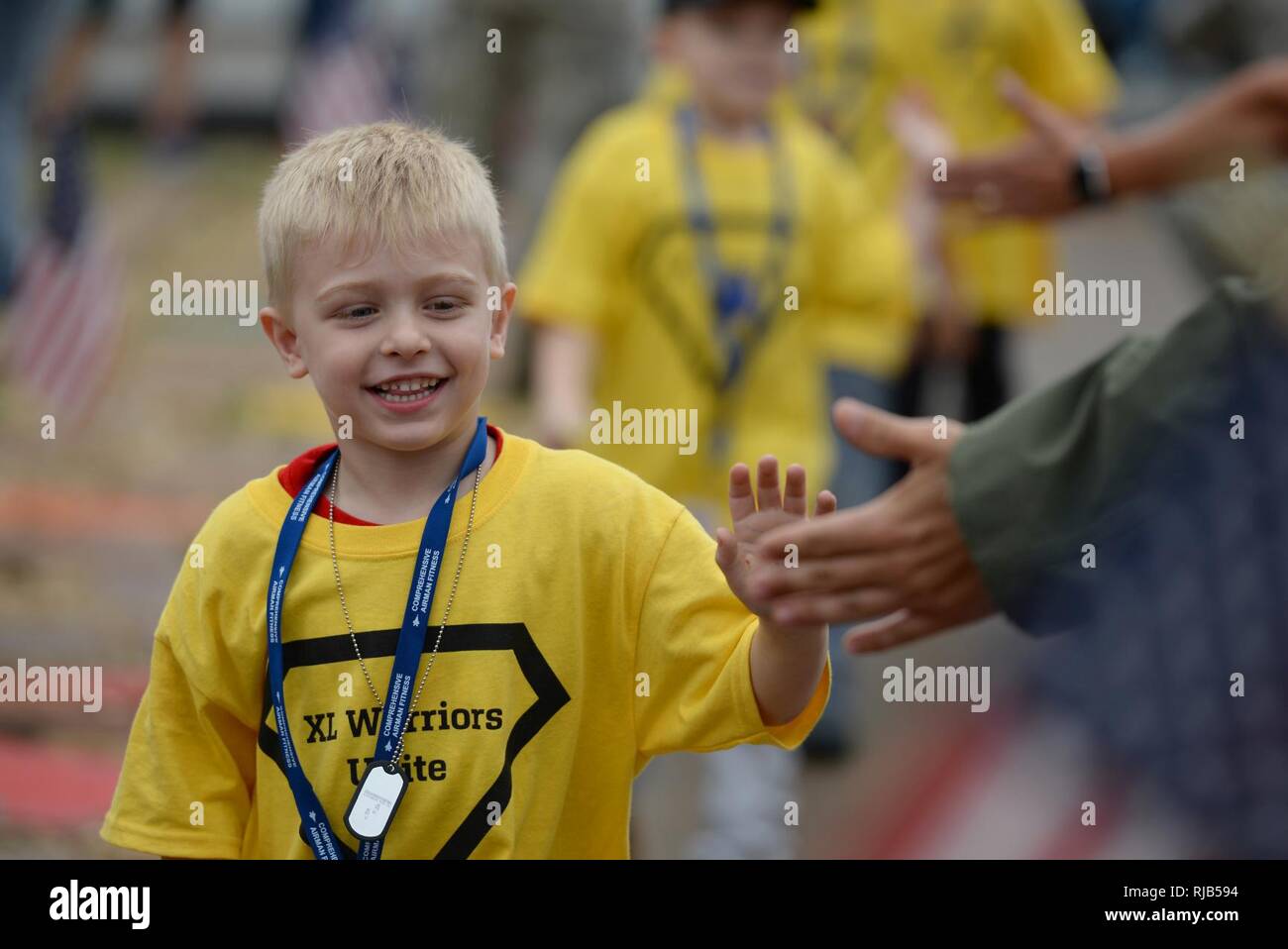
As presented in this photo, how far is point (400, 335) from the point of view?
82.0 inches

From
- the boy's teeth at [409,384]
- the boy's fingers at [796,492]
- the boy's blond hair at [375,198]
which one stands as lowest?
the boy's fingers at [796,492]

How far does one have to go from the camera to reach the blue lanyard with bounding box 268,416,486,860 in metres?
2.09

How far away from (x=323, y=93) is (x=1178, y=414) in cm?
618

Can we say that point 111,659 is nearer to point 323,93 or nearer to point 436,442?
point 436,442

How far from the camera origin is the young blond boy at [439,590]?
83.2 inches

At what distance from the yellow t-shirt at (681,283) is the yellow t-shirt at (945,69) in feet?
4.70

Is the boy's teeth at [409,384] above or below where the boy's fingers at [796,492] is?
above

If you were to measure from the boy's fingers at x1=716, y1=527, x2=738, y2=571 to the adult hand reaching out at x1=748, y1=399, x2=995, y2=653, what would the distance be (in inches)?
13.0

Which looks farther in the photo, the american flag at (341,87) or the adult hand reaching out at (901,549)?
the american flag at (341,87)

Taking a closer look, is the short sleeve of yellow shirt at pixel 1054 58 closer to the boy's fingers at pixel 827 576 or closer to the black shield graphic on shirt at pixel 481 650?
the boy's fingers at pixel 827 576

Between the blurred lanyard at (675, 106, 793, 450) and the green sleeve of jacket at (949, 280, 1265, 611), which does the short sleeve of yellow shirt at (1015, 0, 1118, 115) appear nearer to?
the blurred lanyard at (675, 106, 793, 450)

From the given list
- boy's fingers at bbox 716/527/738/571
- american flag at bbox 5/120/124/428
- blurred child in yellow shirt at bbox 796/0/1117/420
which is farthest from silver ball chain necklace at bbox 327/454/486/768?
american flag at bbox 5/120/124/428

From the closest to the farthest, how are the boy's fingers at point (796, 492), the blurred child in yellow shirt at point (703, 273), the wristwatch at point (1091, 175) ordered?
the boy's fingers at point (796, 492)
the wristwatch at point (1091, 175)
the blurred child in yellow shirt at point (703, 273)

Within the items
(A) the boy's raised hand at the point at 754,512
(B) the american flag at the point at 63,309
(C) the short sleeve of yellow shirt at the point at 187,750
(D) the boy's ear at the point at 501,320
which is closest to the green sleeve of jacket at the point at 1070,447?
(A) the boy's raised hand at the point at 754,512
